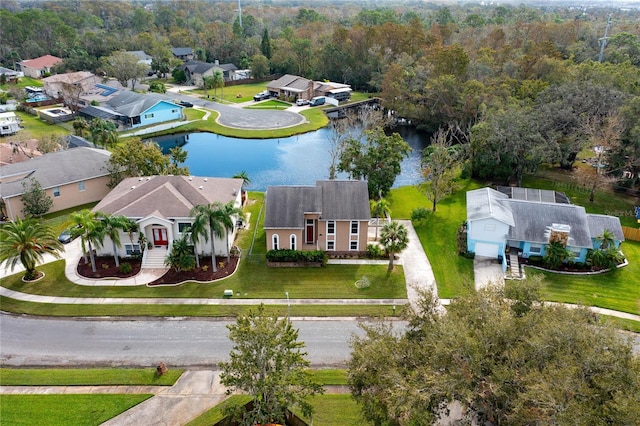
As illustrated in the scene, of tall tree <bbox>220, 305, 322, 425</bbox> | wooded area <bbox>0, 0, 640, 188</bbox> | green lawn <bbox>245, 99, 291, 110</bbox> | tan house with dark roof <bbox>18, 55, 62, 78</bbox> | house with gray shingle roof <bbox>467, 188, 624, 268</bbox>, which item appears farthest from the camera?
tan house with dark roof <bbox>18, 55, 62, 78</bbox>

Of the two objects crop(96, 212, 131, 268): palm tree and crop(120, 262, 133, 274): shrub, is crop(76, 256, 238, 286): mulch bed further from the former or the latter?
crop(96, 212, 131, 268): palm tree

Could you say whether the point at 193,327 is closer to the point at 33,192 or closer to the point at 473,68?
the point at 33,192

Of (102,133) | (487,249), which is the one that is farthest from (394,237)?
(102,133)

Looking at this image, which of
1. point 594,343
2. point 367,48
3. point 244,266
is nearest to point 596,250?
point 594,343

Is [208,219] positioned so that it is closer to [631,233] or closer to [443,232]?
[443,232]

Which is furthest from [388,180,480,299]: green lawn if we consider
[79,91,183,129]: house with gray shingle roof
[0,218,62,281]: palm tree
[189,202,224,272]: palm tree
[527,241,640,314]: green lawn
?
[79,91,183,129]: house with gray shingle roof

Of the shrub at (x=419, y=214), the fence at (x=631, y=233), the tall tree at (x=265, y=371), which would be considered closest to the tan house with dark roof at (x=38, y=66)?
the shrub at (x=419, y=214)
